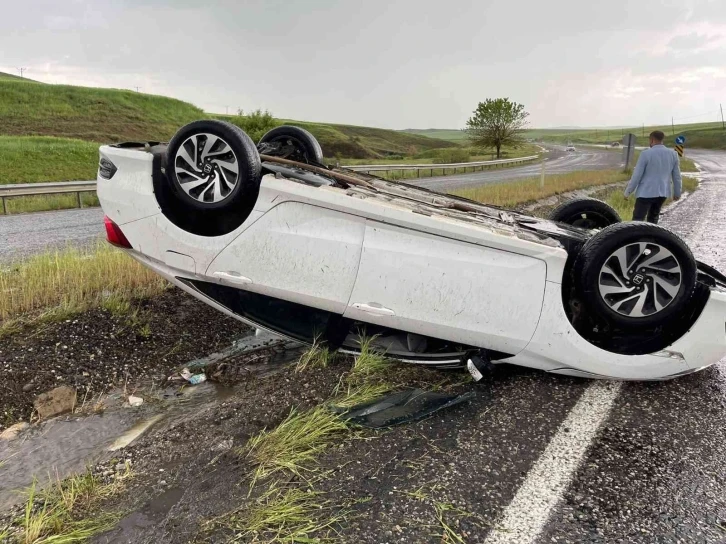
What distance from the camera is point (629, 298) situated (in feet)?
9.45

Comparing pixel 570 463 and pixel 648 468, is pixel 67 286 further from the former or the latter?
pixel 648 468

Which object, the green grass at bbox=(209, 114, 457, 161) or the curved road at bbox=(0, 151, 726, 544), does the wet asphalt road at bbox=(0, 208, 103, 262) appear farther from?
the green grass at bbox=(209, 114, 457, 161)

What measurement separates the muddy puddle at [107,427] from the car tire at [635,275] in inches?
82.4

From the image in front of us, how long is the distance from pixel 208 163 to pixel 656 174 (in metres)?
7.00

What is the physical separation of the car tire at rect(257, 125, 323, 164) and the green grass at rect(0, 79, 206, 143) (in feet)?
131

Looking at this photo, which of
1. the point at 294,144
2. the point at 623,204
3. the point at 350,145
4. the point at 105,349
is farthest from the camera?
the point at 350,145

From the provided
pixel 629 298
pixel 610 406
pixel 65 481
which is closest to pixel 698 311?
pixel 629 298

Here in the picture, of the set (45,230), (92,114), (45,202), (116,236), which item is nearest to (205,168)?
(116,236)

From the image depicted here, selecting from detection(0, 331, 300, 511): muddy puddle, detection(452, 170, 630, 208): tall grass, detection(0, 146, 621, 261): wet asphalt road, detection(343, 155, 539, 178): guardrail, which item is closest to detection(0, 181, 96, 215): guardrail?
detection(0, 146, 621, 261): wet asphalt road

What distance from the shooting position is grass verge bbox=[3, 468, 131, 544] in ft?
6.08

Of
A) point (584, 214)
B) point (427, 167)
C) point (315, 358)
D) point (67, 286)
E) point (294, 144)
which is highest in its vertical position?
point (294, 144)

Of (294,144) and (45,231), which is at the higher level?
(294,144)

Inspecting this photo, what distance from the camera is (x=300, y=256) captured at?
2.86 metres

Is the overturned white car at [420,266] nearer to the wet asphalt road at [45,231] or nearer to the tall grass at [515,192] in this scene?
the wet asphalt road at [45,231]
